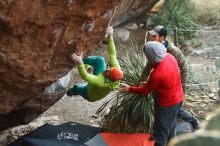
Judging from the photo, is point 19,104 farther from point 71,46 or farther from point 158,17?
point 158,17

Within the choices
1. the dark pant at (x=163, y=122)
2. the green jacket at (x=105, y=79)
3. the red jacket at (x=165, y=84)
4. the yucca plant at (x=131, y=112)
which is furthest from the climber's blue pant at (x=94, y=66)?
Answer: the dark pant at (x=163, y=122)

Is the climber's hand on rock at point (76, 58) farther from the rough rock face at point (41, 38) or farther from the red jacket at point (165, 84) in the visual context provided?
the red jacket at point (165, 84)

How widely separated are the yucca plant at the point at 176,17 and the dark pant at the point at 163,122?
8.14 metres

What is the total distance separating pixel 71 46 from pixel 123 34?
327 inches

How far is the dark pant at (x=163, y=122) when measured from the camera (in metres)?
5.30

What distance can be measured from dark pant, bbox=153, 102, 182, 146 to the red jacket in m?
0.09

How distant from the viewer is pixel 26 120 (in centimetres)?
632

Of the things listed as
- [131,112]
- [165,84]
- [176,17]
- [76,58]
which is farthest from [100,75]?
[176,17]

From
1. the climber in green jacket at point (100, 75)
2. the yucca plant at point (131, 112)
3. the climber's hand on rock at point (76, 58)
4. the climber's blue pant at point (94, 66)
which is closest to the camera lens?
the climber's hand on rock at point (76, 58)

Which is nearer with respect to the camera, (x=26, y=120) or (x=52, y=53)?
(x=52, y=53)

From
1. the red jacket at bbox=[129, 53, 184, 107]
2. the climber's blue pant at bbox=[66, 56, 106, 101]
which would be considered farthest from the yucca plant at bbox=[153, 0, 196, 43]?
the red jacket at bbox=[129, 53, 184, 107]

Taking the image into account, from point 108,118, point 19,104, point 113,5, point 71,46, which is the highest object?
point 113,5

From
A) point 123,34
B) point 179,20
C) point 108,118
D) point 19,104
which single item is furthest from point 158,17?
point 19,104

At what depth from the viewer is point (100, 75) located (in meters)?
5.31
